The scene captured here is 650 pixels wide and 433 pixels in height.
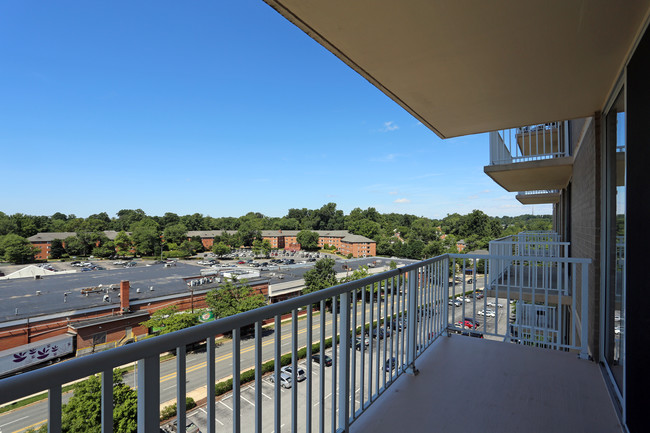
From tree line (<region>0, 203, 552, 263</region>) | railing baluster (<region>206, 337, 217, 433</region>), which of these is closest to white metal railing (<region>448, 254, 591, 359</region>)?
railing baluster (<region>206, 337, 217, 433</region>)

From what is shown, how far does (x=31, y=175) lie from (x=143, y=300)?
56249mm

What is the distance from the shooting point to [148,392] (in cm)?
84

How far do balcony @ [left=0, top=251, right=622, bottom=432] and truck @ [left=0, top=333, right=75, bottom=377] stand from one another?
1896cm

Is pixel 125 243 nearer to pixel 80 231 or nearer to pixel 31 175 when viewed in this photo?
pixel 80 231

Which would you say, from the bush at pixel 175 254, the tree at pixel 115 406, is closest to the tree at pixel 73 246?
the bush at pixel 175 254

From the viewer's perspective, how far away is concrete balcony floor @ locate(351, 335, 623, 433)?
1.92 meters

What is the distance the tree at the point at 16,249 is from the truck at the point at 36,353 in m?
26.2

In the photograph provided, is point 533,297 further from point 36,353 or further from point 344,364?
point 36,353

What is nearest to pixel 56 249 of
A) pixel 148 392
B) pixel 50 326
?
pixel 50 326

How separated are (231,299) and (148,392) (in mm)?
22250

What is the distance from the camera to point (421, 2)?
5.00 feet

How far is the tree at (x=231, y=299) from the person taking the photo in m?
20.9

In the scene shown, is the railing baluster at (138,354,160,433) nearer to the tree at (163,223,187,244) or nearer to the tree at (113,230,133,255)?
the tree at (113,230,133,255)

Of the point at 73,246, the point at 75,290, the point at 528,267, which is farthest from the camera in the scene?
the point at 73,246
